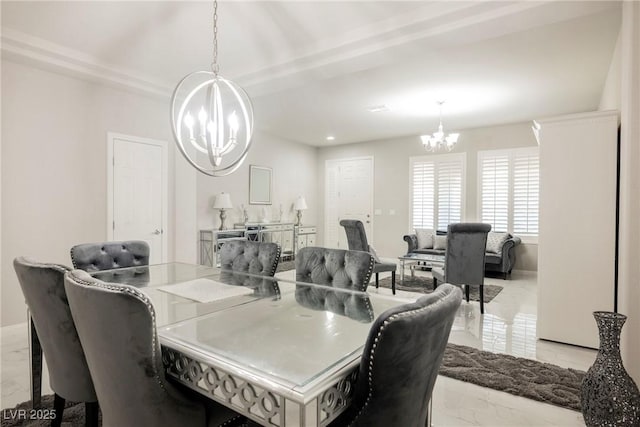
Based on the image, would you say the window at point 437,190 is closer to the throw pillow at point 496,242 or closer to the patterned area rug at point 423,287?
the throw pillow at point 496,242

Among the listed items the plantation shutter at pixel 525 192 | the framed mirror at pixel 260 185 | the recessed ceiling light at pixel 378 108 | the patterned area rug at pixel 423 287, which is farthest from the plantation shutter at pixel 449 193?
the framed mirror at pixel 260 185

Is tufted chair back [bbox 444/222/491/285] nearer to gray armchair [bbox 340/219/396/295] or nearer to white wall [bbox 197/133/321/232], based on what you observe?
gray armchair [bbox 340/219/396/295]

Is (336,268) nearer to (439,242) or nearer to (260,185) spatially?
(439,242)

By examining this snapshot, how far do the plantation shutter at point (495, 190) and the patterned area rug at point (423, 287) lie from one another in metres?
1.69

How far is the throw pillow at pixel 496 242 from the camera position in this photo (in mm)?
5895

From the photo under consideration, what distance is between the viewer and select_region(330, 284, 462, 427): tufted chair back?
93cm

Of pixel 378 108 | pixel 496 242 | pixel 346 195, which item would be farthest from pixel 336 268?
pixel 346 195

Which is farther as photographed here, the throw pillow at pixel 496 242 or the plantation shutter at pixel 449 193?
the plantation shutter at pixel 449 193

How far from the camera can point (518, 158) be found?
630cm

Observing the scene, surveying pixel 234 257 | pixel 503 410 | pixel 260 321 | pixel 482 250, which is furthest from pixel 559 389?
pixel 234 257

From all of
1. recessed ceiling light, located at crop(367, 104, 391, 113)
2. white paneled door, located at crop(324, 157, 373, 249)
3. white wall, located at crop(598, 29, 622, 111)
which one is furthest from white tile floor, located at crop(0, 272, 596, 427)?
white paneled door, located at crop(324, 157, 373, 249)

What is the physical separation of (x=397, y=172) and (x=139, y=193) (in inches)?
205

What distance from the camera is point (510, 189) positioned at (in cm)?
636

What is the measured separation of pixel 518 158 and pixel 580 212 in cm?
378
